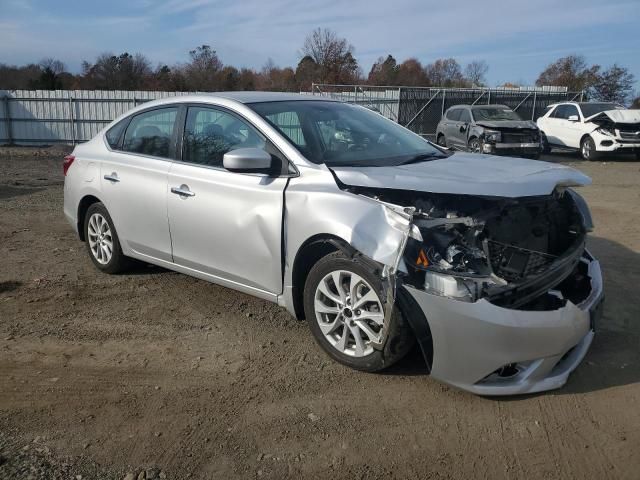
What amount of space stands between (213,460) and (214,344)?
1.34 m

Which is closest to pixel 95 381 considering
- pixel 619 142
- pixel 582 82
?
pixel 619 142

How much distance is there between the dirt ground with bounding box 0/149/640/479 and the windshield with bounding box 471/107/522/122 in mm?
12124

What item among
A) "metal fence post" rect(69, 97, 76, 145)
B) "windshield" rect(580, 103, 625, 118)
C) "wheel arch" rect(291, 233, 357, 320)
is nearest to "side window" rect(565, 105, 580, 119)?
"windshield" rect(580, 103, 625, 118)

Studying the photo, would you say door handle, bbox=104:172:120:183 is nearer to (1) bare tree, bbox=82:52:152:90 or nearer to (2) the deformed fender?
(2) the deformed fender

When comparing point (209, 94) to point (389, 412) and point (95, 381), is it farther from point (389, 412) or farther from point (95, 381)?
point (389, 412)

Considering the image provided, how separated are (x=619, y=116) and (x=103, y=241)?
1580 cm

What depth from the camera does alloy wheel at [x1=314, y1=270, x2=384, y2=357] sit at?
334 cm

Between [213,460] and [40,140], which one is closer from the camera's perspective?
[213,460]

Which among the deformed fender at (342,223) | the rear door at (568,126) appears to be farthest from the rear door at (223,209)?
the rear door at (568,126)

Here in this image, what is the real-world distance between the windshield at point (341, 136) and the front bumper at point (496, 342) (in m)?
1.33

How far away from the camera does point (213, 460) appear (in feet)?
8.95

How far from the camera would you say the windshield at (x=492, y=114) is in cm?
1623

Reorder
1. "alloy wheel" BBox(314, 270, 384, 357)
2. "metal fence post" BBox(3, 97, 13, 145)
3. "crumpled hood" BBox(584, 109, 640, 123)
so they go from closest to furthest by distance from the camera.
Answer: "alloy wheel" BBox(314, 270, 384, 357) → "crumpled hood" BBox(584, 109, 640, 123) → "metal fence post" BBox(3, 97, 13, 145)

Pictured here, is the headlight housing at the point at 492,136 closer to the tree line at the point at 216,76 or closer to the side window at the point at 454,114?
the side window at the point at 454,114
